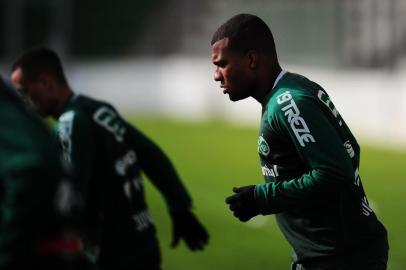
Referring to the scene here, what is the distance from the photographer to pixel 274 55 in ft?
13.9

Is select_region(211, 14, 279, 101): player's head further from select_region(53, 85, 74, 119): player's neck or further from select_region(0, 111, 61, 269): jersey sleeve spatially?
select_region(0, 111, 61, 269): jersey sleeve

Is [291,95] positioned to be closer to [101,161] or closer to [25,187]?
[101,161]

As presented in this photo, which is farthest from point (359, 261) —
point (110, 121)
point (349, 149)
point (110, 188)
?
point (110, 121)

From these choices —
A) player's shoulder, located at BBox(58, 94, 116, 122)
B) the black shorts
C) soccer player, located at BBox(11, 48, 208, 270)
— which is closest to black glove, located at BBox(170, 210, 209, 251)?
soccer player, located at BBox(11, 48, 208, 270)

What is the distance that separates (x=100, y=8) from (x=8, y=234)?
88.8 feet

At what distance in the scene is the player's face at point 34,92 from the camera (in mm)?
4766

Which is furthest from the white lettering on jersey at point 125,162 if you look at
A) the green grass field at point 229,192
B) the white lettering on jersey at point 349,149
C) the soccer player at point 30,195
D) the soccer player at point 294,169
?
the green grass field at point 229,192

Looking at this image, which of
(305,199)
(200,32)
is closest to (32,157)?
(305,199)

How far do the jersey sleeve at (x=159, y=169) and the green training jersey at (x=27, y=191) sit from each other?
2029 millimetres

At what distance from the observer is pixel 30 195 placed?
2.74 m

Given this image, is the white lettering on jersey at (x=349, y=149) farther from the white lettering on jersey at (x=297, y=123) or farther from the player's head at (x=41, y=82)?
the player's head at (x=41, y=82)

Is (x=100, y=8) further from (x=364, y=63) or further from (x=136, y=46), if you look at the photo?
(x=364, y=63)

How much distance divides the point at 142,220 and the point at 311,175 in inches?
44.4

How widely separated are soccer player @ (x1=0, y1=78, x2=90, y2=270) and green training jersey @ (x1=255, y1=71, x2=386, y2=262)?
1.32 meters
